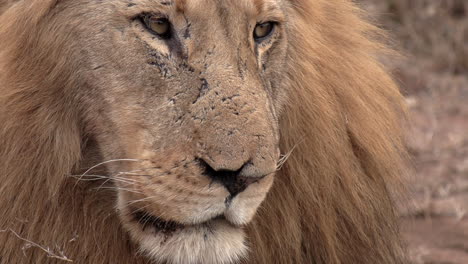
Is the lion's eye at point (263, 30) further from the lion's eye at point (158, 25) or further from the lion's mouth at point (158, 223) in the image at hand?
the lion's mouth at point (158, 223)

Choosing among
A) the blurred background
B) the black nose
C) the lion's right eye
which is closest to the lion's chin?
the black nose

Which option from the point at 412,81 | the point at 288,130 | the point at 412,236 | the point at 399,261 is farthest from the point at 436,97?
the point at 288,130

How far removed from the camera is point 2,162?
3.33 m

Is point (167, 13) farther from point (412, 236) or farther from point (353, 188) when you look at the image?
point (412, 236)

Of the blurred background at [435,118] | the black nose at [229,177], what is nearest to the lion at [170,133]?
the black nose at [229,177]

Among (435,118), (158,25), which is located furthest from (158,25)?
(435,118)

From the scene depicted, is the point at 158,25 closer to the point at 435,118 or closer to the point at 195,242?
the point at 195,242

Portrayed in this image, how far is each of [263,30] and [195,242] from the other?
823 millimetres

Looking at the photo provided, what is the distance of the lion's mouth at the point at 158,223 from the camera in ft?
9.85

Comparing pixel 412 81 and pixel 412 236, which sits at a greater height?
pixel 412 236

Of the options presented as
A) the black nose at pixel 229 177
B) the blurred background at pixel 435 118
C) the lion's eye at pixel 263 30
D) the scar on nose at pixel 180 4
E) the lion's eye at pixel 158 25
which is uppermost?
the scar on nose at pixel 180 4

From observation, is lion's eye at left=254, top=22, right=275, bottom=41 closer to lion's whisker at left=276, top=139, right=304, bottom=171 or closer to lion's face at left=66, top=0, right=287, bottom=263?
lion's face at left=66, top=0, right=287, bottom=263

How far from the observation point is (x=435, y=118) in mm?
7203

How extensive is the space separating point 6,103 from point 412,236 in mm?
2878
